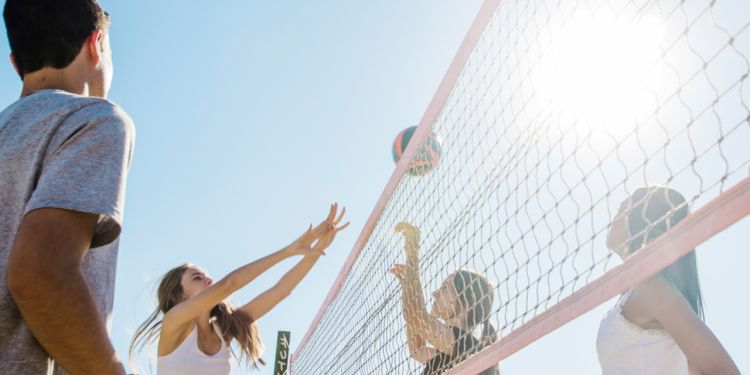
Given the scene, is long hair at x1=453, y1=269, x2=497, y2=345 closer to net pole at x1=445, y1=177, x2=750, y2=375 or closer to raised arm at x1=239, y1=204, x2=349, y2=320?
net pole at x1=445, y1=177, x2=750, y2=375

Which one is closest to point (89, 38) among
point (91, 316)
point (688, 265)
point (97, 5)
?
point (97, 5)

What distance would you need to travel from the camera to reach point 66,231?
1.26 m

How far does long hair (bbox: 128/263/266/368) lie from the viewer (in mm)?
3912

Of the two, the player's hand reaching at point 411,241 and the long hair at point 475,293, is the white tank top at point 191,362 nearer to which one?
the long hair at point 475,293

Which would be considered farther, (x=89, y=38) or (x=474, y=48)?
(x=474, y=48)

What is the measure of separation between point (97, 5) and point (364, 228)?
4243 mm

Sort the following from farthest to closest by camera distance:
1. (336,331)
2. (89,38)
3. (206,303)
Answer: (336,331)
(206,303)
(89,38)

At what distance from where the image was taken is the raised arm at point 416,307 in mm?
3760

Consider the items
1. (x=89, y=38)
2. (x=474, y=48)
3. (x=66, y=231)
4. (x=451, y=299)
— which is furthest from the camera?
(x=474, y=48)

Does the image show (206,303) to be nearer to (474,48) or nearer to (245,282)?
(245,282)

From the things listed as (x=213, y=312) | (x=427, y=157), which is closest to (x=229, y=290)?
(x=213, y=312)

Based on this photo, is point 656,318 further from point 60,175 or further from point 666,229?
point 60,175

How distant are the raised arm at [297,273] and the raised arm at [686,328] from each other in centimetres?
250

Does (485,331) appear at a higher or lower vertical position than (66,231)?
higher
